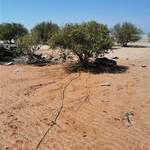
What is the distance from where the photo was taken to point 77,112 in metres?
8.90

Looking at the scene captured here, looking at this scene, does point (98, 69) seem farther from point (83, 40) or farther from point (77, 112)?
point (77, 112)

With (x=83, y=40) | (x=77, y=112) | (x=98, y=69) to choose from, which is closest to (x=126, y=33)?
(x=83, y=40)

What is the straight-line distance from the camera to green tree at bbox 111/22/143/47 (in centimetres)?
3684

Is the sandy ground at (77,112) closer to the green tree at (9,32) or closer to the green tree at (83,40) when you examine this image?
the green tree at (83,40)

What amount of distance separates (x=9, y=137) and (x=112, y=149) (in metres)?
2.64

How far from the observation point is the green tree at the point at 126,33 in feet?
121

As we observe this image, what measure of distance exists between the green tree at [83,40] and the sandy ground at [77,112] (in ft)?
6.69

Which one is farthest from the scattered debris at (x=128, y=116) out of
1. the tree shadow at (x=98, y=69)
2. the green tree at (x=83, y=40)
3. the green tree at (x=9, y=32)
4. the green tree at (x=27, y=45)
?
the green tree at (x=9, y=32)

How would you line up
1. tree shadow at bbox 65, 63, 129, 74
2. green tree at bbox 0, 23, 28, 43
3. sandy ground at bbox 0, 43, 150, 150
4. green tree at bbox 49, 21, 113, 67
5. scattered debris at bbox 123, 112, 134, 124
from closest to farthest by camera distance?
1. sandy ground at bbox 0, 43, 150, 150
2. scattered debris at bbox 123, 112, 134, 124
3. tree shadow at bbox 65, 63, 129, 74
4. green tree at bbox 49, 21, 113, 67
5. green tree at bbox 0, 23, 28, 43

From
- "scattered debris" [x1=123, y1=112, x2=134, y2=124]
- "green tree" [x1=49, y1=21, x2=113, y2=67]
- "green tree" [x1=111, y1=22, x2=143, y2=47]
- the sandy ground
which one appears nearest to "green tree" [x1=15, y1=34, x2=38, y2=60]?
"green tree" [x1=49, y1=21, x2=113, y2=67]

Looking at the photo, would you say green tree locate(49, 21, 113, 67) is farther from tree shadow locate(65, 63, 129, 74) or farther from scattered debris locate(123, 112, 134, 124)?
scattered debris locate(123, 112, 134, 124)

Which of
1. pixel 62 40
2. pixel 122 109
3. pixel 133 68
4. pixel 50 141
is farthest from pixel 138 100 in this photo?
pixel 62 40

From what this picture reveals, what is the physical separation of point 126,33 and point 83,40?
22.4 m

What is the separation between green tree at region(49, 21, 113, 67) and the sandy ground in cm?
204
